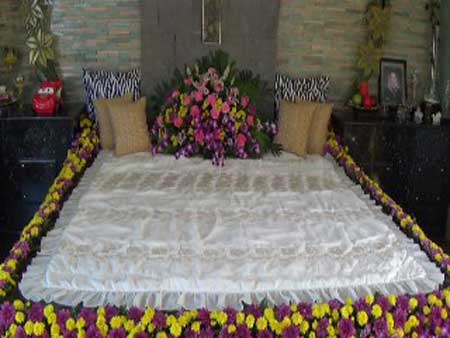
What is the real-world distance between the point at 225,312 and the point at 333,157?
6.72 feet

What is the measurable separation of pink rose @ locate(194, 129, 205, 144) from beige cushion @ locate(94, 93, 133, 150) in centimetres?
60

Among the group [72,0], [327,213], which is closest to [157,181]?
[327,213]

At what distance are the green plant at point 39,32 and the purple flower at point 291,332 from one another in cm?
305

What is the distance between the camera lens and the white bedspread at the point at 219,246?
7.30 ft

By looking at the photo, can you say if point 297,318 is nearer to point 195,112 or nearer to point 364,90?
point 195,112

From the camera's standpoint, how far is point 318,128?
3916 millimetres

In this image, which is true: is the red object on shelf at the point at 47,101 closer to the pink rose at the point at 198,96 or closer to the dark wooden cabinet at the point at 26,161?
the dark wooden cabinet at the point at 26,161

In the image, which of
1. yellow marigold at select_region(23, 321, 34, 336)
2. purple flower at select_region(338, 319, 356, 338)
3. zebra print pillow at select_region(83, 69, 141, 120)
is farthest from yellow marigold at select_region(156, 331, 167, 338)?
zebra print pillow at select_region(83, 69, 141, 120)

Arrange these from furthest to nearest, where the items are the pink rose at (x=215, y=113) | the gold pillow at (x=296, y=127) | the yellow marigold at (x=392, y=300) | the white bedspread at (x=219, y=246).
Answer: the gold pillow at (x=296, y=127)
the pink rose at (x=215, y=113)
the white bedspread at (x=219, y=246)
the yellow marigold at (x=392, y=300)

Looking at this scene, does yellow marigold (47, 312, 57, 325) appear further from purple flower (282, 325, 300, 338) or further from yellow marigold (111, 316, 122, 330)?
purple flower (282, 325, 300, 338)

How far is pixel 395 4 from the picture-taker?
174 inches

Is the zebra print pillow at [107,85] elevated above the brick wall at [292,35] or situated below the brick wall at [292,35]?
below

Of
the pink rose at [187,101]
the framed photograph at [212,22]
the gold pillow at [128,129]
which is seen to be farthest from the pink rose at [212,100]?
the framed photograph at [212,22]

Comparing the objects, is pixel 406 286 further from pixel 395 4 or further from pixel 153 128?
pixel 395 4
